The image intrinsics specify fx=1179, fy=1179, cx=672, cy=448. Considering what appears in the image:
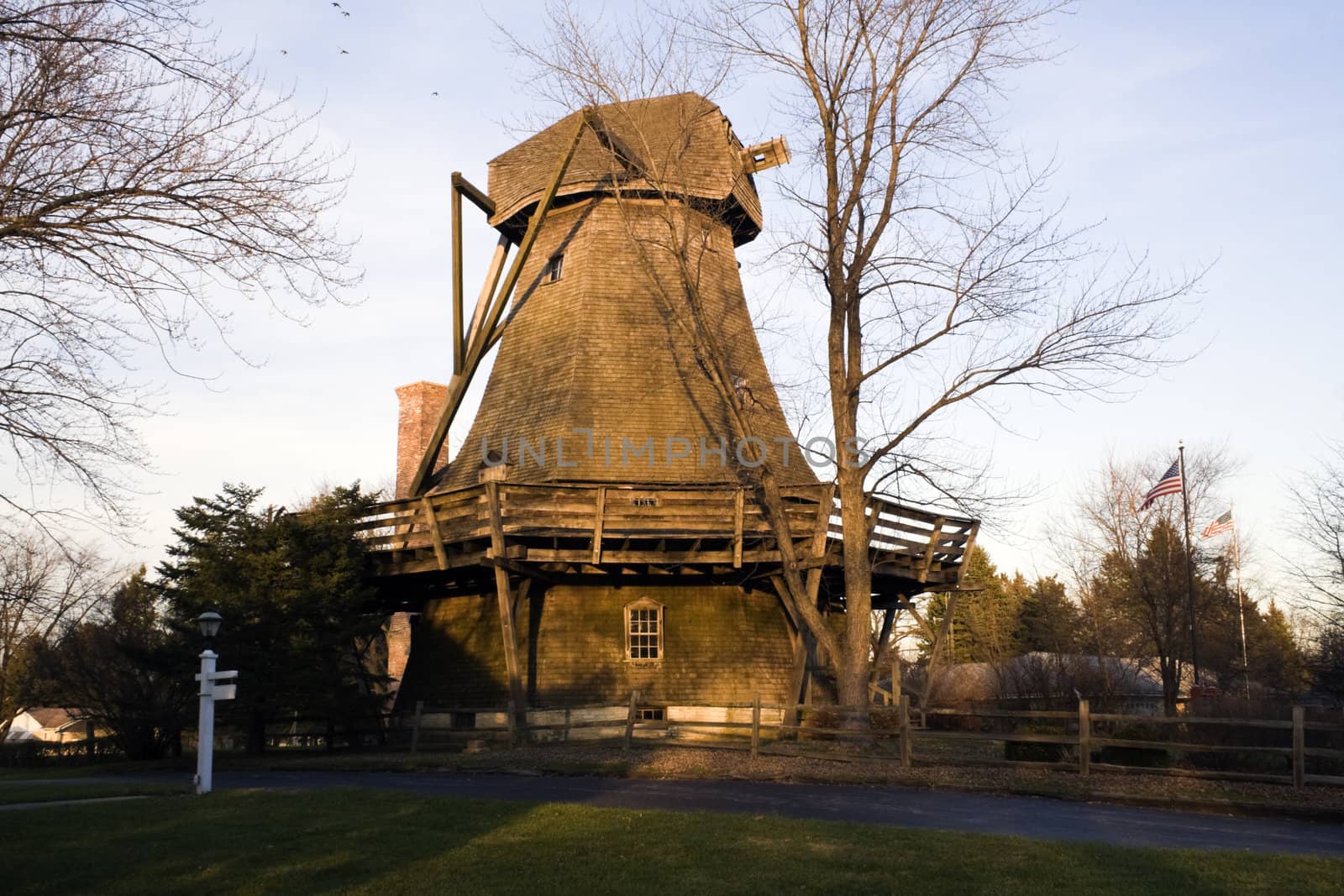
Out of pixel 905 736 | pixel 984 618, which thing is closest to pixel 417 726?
pixel 905 736

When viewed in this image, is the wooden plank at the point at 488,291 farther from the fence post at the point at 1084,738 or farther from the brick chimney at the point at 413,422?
the fence post at the point at 1084,738

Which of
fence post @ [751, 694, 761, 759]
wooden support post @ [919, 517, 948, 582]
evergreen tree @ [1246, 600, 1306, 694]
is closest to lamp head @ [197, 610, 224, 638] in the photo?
fence post @ [751, 694, 761, 759]

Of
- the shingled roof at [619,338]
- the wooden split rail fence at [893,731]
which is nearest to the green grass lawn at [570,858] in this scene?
the wooden split rail fence at [893,731]

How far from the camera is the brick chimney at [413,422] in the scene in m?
30.2

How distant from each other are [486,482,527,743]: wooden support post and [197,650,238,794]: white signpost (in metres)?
5.16

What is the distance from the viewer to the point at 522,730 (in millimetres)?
18234

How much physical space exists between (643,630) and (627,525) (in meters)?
2.35

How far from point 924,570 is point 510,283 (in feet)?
30.8

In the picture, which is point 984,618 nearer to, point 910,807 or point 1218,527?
point 1218,527

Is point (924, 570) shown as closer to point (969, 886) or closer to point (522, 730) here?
point (522, 730)

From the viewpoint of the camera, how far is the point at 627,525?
729 inches

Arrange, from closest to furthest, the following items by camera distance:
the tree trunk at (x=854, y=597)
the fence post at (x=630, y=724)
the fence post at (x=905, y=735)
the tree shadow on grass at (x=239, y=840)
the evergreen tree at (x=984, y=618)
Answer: the tree shadow on grass at (x=239, y=840)
the fence post at (x=905, y=735)
the tree trunk at (x=854, y=597)
the fence post at (x=630, y=724)
the evergreen tree at (x=984, y=618)

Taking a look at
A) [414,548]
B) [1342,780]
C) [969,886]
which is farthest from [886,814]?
A: [414,548]

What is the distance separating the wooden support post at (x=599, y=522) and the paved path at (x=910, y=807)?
4.12m
